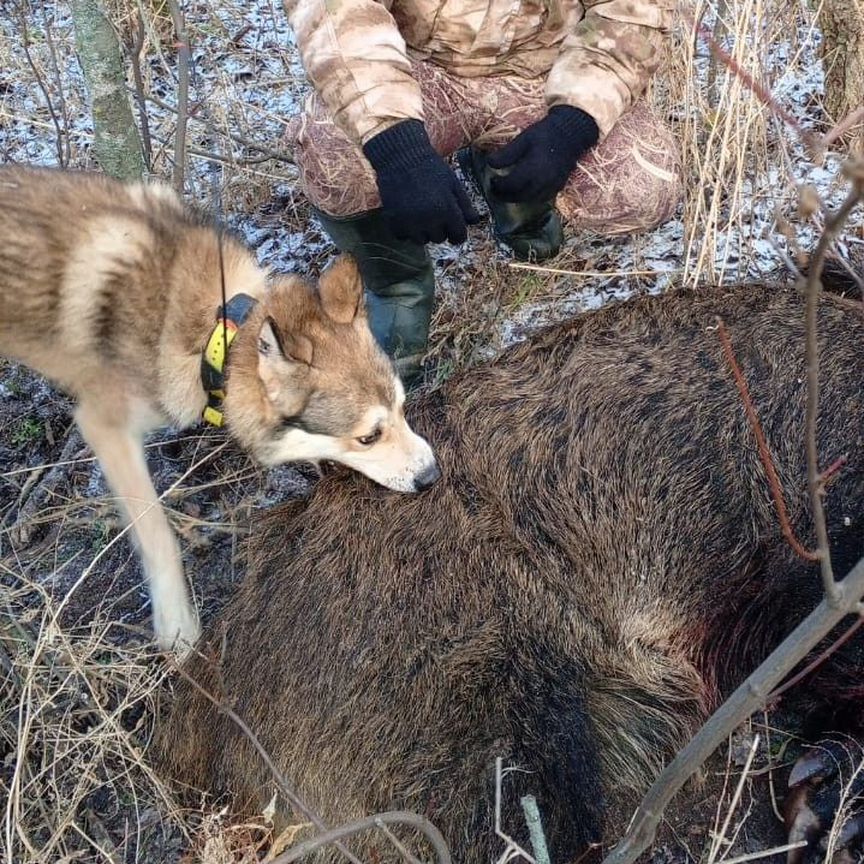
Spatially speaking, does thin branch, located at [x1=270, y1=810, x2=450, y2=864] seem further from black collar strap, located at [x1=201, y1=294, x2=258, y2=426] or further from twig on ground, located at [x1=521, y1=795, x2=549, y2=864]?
black collar strap, located at [x1=201, y1=294, x2=258, y2=426]

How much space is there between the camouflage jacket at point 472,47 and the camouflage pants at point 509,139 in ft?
0.38

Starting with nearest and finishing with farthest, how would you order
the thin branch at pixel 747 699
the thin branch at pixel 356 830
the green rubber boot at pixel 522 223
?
the thin branch at pixel 747 699 → the thin branch at pixel 356 830 → the green rubber boot at pixel 522 223

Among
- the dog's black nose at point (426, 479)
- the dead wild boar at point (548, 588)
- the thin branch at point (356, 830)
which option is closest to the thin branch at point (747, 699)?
the thin branch at point (356, 830)

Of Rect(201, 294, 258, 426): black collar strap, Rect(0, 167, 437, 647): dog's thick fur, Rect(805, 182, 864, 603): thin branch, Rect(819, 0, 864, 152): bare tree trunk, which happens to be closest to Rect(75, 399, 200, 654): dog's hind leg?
Rect(0, 167, 437, 647): dog's thick fur

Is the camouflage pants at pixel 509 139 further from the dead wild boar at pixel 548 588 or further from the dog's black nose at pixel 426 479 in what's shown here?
the dog's black nose at pixel 426 479

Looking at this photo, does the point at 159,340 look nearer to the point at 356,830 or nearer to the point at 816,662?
the point at 356,830

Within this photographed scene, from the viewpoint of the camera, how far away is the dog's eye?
2.73m

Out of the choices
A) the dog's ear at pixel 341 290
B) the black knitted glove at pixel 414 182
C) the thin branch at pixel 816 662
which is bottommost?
the dog's ear at pixel 341 290

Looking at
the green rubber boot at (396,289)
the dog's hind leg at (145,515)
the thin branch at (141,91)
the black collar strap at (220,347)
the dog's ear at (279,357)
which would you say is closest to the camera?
the dog's ear at (279,357)

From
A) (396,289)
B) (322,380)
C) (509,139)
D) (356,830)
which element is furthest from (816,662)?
(509,139)

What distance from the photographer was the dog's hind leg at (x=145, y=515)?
2818mm

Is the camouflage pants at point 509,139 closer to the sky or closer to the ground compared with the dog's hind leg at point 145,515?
closer to the sky

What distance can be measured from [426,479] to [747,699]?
118cm

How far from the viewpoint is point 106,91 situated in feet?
11.6
